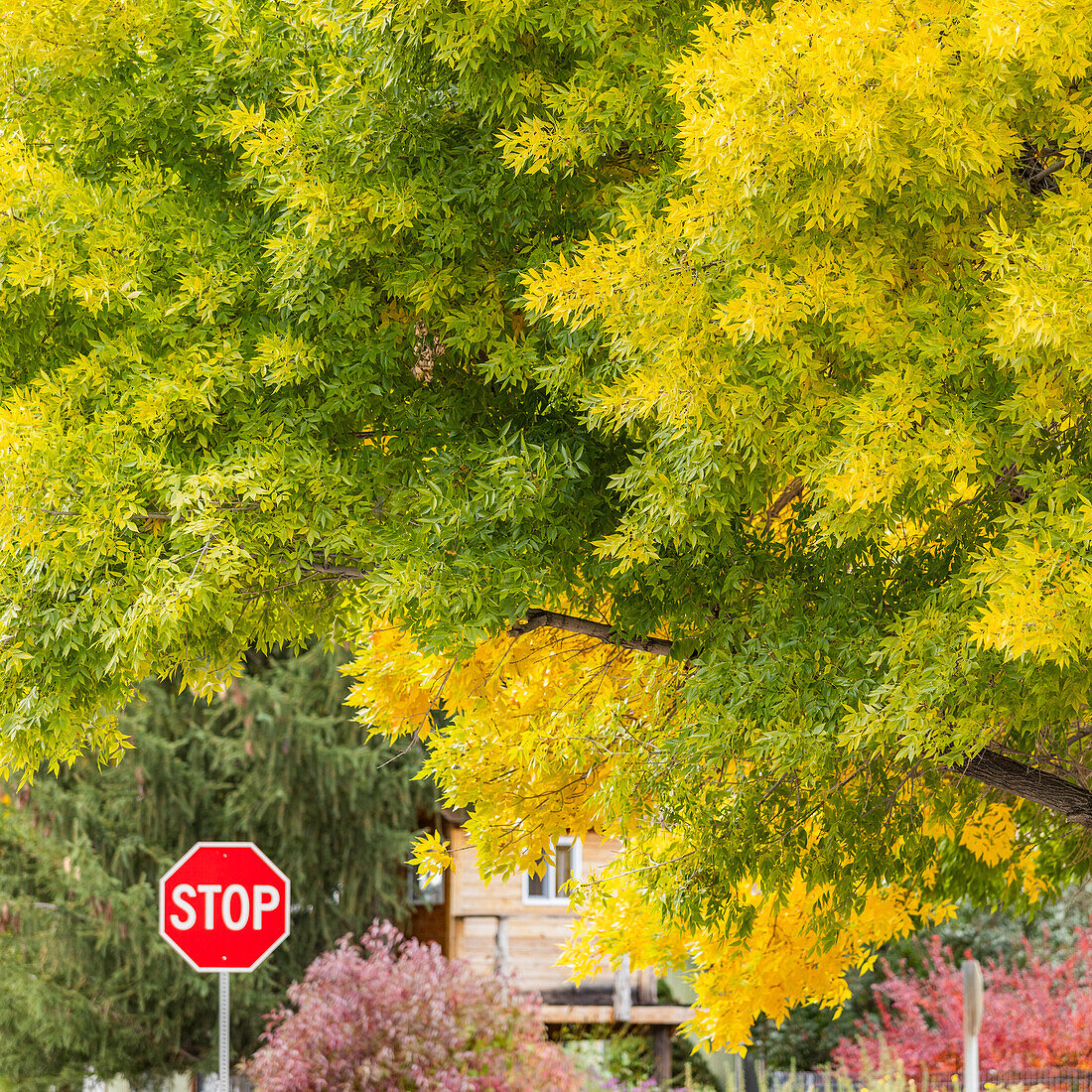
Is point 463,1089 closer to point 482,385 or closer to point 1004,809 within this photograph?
point 1004,809

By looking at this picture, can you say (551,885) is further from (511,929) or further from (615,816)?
(615,816)

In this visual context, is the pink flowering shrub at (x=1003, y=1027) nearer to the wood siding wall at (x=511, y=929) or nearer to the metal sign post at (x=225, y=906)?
the wood siding wall at (x=511, y=929)

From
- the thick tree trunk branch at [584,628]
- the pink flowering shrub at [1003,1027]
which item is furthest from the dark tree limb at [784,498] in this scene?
the pink flowering shrub at [1003,1027]

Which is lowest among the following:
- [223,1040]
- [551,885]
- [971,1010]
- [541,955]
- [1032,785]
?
[541,955]

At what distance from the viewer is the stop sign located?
8414 millimetres

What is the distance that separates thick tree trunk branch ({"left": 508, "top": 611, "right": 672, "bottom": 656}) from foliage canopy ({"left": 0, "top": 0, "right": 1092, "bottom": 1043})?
0.08 ft

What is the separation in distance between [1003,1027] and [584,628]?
40.7 feet

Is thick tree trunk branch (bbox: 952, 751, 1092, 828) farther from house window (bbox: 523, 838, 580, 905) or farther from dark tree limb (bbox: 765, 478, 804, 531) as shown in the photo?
house window (bbox: 523, 838, 580, 905)

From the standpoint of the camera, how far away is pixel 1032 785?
5934mm

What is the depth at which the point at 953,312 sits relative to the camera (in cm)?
447

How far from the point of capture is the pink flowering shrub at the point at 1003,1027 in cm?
1583

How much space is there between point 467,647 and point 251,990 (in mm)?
12948

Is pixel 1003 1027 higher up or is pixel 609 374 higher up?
pixel 609 374

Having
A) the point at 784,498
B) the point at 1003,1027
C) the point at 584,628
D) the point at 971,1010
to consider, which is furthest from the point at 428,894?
the point at 784,498
